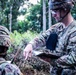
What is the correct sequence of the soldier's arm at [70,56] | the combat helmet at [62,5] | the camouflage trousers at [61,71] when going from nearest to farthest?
1. the soldier's arm at [70,56]
2. the camouflage trousers at [61,71]
3. the combat helmet at [62,5]

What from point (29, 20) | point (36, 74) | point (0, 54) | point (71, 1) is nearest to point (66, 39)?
point (71, 1)

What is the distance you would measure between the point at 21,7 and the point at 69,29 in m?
36.7

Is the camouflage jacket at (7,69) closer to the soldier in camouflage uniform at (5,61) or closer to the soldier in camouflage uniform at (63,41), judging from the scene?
the soldier in camouflage uniform at (5,61)

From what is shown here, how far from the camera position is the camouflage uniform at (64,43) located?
10.8ft

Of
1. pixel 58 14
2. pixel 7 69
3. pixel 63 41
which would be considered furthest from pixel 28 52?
pixel 58 14

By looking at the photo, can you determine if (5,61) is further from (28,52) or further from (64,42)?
(64,42)

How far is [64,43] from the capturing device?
351 centimetres

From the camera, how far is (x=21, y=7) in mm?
40000

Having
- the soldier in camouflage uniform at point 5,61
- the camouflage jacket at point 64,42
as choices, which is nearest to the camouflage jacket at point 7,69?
the soldier in camouflage uniform at point 5,61

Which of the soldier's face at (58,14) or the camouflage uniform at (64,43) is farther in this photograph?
the soldier's face at (58,14)

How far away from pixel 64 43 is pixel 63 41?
0.08 ft

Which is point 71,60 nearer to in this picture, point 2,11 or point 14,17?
point 2,11

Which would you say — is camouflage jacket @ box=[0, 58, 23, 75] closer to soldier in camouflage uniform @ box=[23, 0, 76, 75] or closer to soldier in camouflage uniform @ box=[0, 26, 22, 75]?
soldier in camouflage uniform @ box=[0, 26, 22, 75]

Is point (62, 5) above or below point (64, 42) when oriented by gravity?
above
